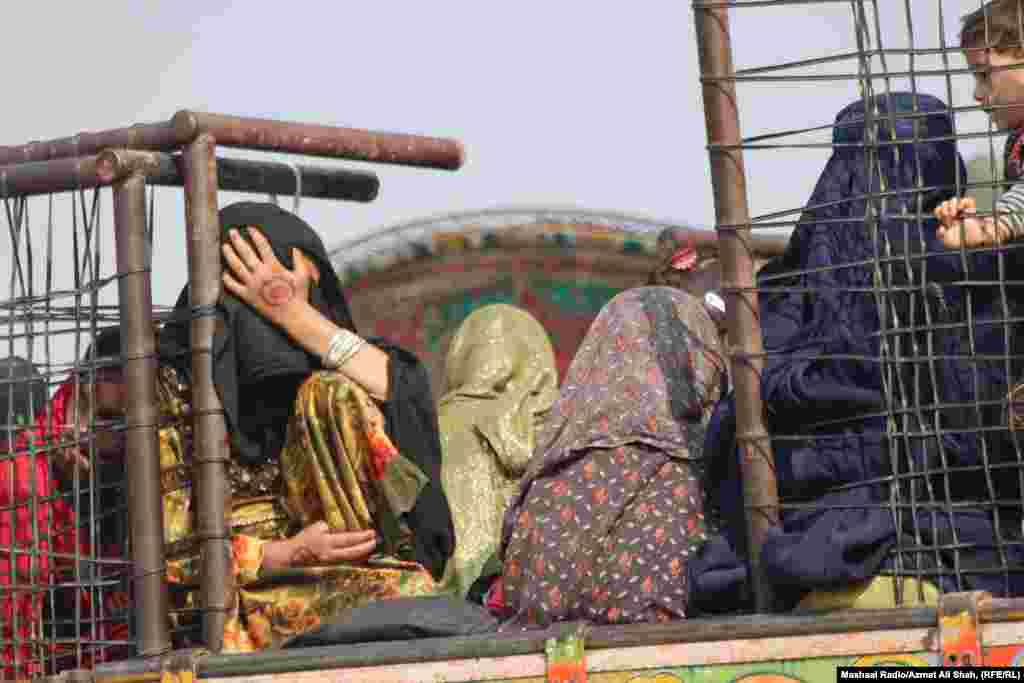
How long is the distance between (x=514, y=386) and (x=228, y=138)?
1021 millimetres

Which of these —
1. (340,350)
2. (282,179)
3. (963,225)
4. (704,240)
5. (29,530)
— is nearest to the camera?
(963,225)

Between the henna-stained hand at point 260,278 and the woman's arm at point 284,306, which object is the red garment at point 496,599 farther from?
the henna-stained hand at point 260,278

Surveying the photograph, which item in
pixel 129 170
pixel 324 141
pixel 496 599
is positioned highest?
pixel 324 141

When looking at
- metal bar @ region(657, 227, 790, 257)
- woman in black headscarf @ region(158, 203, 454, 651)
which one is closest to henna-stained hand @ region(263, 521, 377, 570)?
woman in black headscarf @ region(158, 203, 454, 651)

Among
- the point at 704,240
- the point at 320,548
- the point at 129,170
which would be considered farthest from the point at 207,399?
the point at 704,240

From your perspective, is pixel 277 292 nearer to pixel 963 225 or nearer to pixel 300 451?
pixel 300 451

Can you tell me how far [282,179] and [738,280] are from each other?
165 cm

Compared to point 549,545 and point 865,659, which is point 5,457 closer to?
point 549,545

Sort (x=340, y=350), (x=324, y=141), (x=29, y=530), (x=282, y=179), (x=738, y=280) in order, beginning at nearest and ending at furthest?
(x=738, y=280), (x=340, y=350), (x=29, y=530), (x=324, y=141), (x=282, y=179)

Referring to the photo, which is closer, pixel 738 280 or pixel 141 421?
pixel 738 280

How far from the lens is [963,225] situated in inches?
160

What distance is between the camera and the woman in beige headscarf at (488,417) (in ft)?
18.0

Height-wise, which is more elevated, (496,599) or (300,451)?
(300,451)

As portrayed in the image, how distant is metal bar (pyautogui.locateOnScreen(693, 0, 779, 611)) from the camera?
13.8 ft
